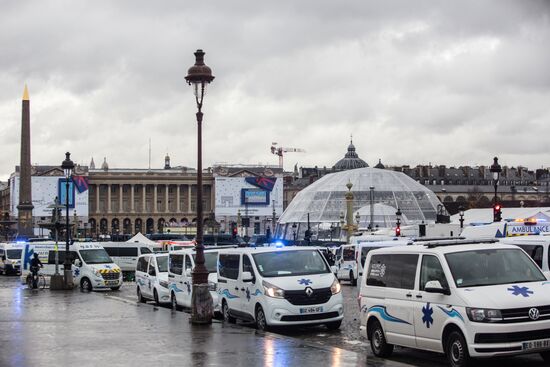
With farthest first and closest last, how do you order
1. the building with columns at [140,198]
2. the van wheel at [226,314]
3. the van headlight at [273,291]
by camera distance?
the building with columns at [140,198] < the van wheel at [226,314] < the van headlight at [273,291]

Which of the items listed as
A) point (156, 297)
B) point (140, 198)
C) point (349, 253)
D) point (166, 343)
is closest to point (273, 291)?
point (166, 343)

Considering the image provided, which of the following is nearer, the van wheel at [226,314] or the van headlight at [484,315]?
the van headlight at [484,315]

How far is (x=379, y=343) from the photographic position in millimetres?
14531

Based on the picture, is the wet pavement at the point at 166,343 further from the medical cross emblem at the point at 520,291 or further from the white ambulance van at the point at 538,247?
the white ambulance van at the point at 538,247

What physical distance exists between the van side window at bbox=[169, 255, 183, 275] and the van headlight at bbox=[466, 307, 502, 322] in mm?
14025

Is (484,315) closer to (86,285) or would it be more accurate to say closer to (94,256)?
(86,285)

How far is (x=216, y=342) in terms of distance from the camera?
15906 millimetres

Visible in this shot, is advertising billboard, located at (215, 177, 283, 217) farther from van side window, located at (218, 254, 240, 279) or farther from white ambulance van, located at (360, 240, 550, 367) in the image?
white ambulance van, located at (360, 240, 550, 367)

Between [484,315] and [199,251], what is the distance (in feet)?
29.8

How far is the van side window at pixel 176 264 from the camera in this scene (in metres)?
25.3

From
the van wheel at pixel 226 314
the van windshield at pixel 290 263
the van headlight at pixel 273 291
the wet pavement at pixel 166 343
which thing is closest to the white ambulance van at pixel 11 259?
the wet pavement at pixel 166 343

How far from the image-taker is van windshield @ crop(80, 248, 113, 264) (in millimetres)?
37250

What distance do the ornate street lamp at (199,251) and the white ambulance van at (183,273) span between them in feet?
11.4

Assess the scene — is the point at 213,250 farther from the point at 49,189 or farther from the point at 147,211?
the point at 147,211
